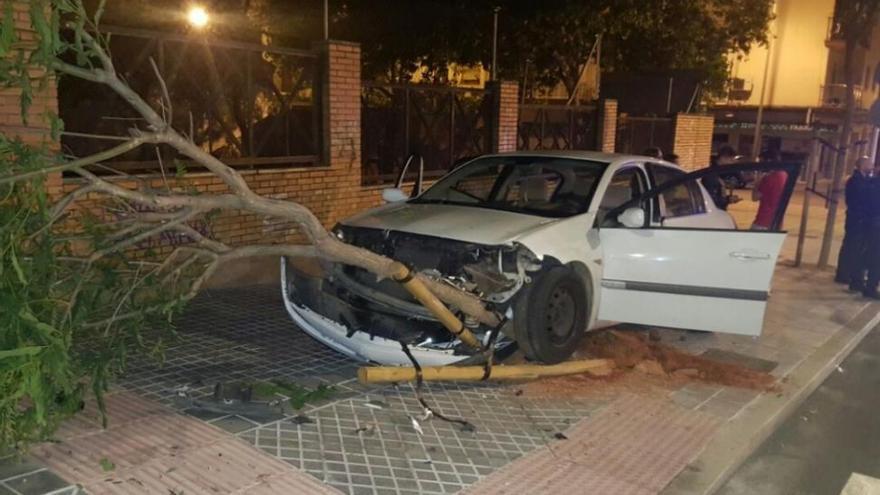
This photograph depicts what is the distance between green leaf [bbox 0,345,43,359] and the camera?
304cm

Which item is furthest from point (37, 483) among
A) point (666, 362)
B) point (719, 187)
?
point (719, 187)

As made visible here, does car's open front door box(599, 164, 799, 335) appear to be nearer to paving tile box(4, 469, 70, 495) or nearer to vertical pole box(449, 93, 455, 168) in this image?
paving tile box(4, 469, 70, 495)

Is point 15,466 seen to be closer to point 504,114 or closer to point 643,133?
point 504,114

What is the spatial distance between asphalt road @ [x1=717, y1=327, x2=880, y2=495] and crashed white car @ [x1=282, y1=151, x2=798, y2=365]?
81 centimetres

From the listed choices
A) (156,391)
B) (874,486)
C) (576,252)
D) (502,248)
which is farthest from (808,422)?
(156,391)

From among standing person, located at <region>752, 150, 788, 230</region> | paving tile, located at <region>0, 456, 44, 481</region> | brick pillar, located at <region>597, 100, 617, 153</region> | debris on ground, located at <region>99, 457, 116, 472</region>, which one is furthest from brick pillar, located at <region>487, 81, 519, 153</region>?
paving tile, located at <region>0, 456, 44, 481</region>

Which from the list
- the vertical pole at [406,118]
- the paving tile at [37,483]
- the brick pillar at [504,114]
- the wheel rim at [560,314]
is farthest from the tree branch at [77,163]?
the brick pillar at [504,114]

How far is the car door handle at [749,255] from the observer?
5.59 meters

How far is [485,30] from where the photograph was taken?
1653 centimetres

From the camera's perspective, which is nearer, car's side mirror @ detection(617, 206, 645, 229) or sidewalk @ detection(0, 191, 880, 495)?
sidewalk @ detection(0, 191, 880, 495)

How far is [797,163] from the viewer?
5.98m

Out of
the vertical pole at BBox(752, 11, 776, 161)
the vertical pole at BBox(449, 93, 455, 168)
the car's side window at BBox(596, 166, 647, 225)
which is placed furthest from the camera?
the vertical pole at BBox(752, 11, 776, 161)

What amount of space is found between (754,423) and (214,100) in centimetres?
591

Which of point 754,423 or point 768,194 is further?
point 768,194
